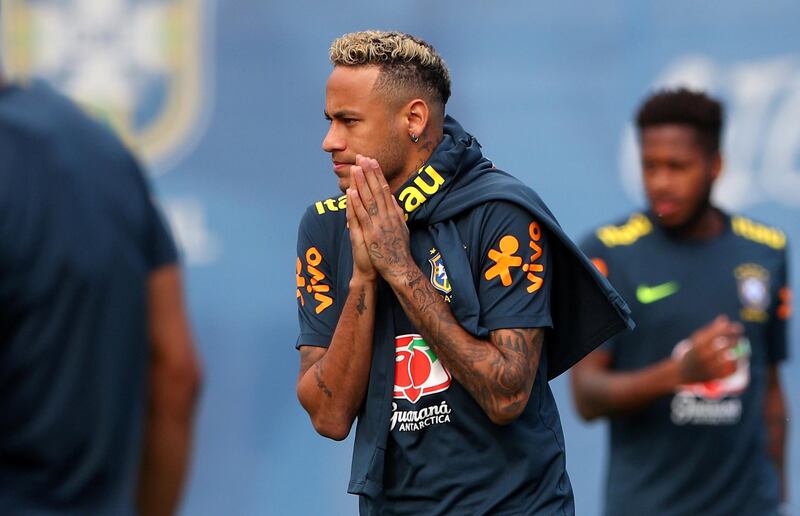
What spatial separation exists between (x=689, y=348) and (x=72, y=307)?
2939 mm

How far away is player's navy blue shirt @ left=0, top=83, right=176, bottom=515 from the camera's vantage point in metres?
2.44

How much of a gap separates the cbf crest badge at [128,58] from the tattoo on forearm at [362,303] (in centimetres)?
364

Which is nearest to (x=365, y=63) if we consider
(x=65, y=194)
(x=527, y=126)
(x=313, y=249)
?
(x=313, y=249)

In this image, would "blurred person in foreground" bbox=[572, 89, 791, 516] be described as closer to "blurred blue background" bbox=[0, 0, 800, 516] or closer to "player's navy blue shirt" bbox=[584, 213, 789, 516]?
"player's navy blue shirt" bbox=[584, 213, 789, 516]

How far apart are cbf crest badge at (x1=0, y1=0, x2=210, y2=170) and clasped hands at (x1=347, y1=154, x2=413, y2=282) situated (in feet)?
11.7

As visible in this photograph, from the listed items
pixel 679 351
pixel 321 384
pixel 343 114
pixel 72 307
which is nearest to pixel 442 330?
A: pixel 321 384

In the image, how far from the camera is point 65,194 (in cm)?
248

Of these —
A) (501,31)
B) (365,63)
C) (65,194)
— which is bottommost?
(65,194)

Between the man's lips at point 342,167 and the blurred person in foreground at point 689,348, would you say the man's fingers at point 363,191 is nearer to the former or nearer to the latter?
the man's lips at point 342,167

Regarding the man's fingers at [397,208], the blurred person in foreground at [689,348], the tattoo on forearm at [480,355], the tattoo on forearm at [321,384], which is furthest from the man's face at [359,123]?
the blurred person in foreground at [689,348]

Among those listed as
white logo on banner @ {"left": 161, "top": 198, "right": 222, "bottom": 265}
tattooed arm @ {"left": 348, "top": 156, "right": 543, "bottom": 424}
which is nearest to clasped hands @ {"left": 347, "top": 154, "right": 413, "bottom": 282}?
tattooed arm @ {"left": 348, "top": 156, "right": 543, "bottom": 424}

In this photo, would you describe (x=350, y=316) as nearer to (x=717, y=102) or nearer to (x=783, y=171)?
(x=717, y=102)

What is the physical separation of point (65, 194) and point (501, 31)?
4718 millimetres

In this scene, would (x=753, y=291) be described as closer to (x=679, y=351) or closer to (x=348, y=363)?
(x=679, y=351)
